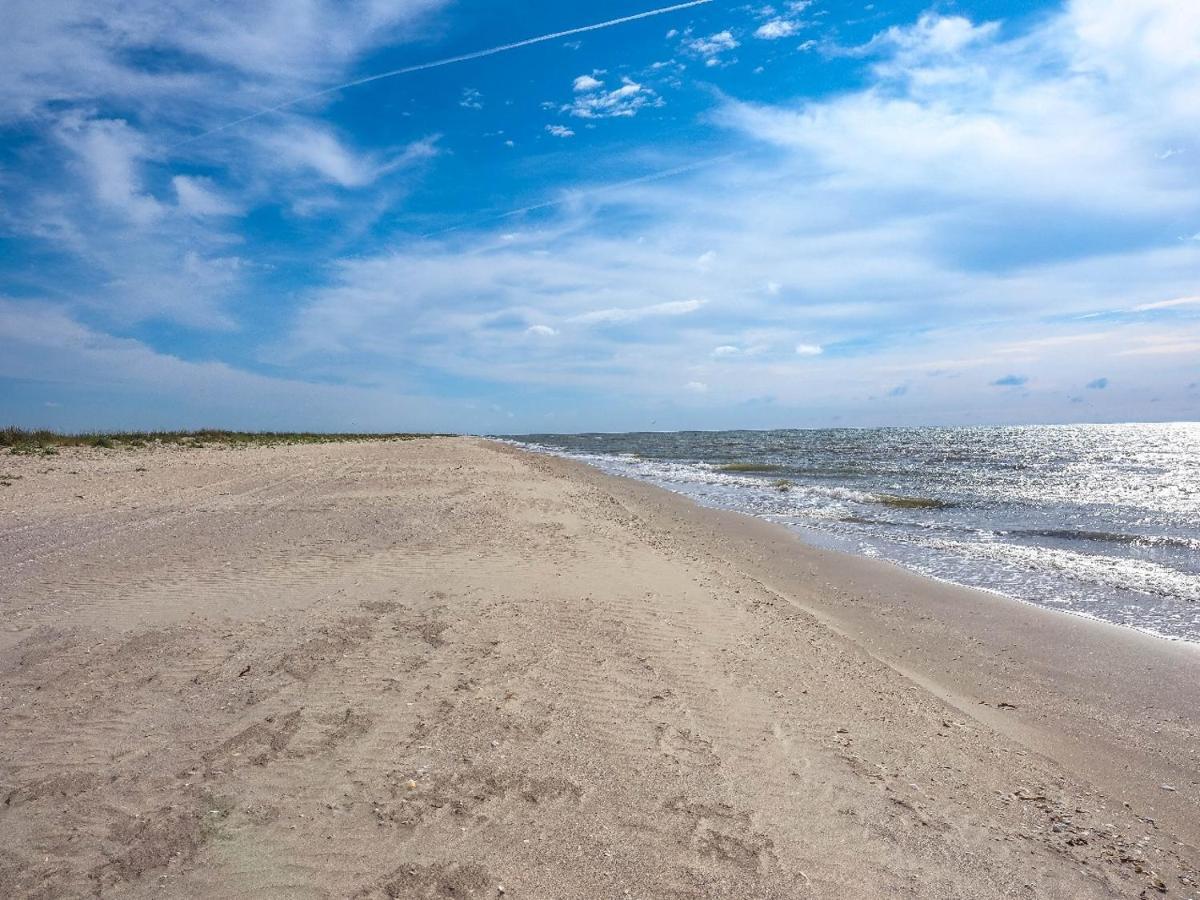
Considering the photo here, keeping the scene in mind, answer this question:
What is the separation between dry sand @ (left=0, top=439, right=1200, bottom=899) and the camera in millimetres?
3297

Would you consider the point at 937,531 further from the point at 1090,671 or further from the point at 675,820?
the point at 675,820

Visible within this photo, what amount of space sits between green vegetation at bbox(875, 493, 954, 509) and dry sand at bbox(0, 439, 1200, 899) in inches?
469

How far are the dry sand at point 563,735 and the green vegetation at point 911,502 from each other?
39.1 ft

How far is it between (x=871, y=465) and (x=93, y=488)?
37654mm

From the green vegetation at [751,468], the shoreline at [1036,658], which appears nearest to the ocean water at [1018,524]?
the green vegetation at [751,468]

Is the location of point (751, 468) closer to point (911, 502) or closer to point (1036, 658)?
point (911, 502)

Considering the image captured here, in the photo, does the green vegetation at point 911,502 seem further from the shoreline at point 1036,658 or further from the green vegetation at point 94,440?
the green vegetation at point 94,440

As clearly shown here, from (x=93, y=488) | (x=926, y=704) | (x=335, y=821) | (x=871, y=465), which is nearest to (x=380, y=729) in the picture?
(x=335, y=821)

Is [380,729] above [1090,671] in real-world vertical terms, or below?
above

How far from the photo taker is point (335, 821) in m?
3.52

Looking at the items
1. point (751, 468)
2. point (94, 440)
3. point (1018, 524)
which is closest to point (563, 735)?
point (1018, 524)

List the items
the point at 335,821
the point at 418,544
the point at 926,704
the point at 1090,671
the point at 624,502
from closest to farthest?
the point at 335,821
the point at 926,704
the point at 1090,671
the point at 418,544
the point at 624,502

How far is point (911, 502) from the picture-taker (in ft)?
70.5

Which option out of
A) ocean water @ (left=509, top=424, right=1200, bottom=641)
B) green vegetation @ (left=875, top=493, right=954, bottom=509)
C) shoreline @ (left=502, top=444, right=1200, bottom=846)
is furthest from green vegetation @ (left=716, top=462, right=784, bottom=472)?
shoreline @ (left=502, top=444, right=1200, bottom=846)
